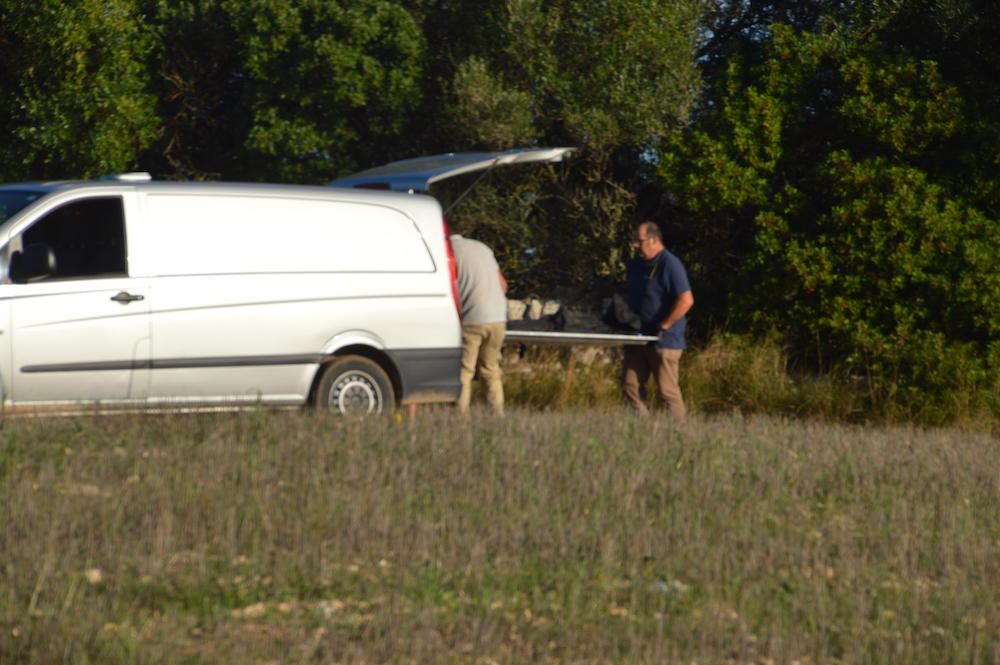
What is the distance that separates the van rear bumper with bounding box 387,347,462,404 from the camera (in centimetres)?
1148

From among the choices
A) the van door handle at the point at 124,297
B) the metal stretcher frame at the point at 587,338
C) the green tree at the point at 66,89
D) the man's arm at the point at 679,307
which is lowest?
the metal stretcher frame at the point at 587,338

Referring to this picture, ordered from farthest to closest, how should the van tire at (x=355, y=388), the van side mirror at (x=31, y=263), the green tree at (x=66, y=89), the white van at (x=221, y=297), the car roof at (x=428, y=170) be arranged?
1. the green tree at (x=66, y=89)
2. the car roof at (x=428, y=170)
3. the van tire at (x=355, y=388)
4. the white van at (x=221, y=297)
5. the van side mirror at (x=31, y=263)

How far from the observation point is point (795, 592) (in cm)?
703

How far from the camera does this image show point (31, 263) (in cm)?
985

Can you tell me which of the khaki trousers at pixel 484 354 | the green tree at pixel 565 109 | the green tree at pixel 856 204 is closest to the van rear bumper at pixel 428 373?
the khaki trousers at pixel 484 354

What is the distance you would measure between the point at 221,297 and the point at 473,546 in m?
3.98

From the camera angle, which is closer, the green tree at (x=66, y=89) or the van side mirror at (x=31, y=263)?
the van side mirror at (x=31, y=263)

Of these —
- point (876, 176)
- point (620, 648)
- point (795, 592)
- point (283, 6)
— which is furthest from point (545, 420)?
point (283, 6)

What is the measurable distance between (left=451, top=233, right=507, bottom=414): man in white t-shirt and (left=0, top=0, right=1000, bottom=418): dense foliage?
4.65m

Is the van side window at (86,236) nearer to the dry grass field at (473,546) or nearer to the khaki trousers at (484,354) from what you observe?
the dry grass field at (473,546)

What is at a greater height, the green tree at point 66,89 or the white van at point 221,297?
the green tree at point 66,89

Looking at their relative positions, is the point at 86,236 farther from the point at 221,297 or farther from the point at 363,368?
the point at 363,368

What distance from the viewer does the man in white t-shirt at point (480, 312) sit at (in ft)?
41.4

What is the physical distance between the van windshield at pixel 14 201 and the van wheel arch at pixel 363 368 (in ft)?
7.42
